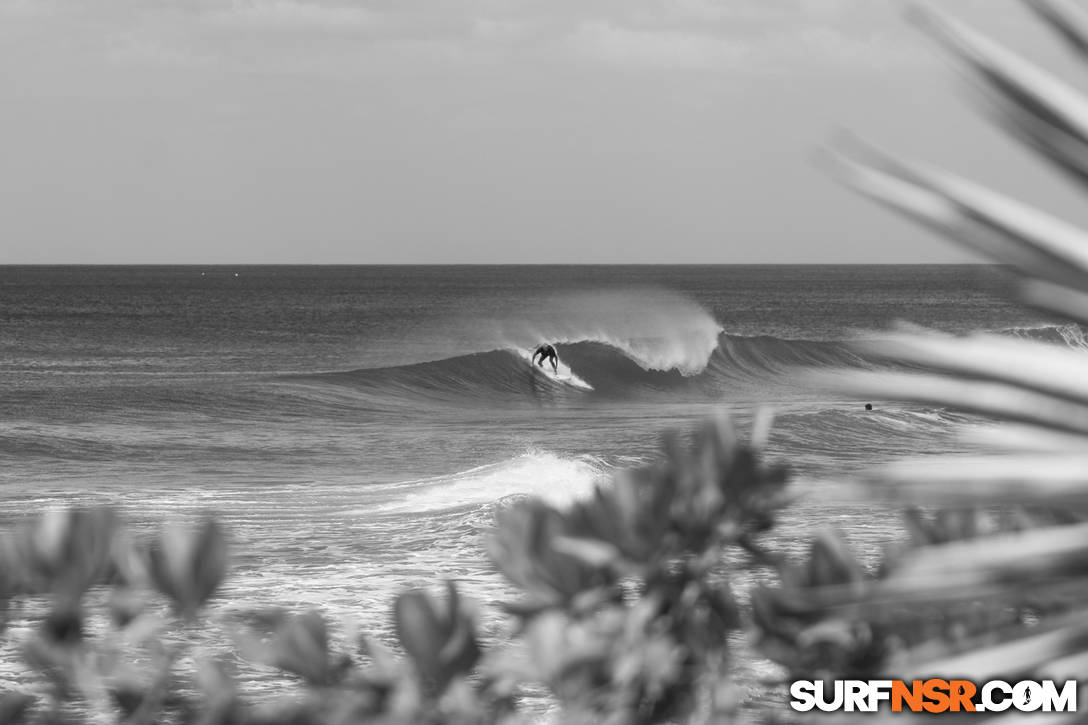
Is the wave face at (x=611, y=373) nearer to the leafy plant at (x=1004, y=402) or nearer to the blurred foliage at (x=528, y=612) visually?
the blurred foliage at (x=528, y=612)

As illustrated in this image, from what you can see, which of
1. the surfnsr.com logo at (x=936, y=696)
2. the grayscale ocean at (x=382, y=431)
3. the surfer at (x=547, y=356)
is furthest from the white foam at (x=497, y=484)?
the surfer at (x=547, y=356)

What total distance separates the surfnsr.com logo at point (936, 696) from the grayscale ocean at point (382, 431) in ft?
0.70

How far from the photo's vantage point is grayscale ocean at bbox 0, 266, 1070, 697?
36.5 feet

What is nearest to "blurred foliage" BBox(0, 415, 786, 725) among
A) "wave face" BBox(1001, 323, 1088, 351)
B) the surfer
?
the surfer

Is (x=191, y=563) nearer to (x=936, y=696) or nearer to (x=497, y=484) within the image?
(x=936, y=696)

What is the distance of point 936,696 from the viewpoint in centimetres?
125

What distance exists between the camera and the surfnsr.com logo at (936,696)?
1.17 metres

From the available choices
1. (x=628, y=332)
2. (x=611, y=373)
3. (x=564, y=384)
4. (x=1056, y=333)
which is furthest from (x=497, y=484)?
(x=1056, y=333)

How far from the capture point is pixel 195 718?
1424 millimetres

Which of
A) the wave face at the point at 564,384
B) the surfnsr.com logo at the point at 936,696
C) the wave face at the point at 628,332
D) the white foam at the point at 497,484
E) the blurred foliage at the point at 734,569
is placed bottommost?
the surfnsr.com logo at the point at 936,696

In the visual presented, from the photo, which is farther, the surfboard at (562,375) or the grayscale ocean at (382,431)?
the surfboard at (562,375)

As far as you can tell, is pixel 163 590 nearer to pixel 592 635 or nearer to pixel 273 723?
pixel 273 723

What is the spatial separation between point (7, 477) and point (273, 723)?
1769 cm

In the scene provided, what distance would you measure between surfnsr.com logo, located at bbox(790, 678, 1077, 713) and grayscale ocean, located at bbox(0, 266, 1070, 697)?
0.21m
